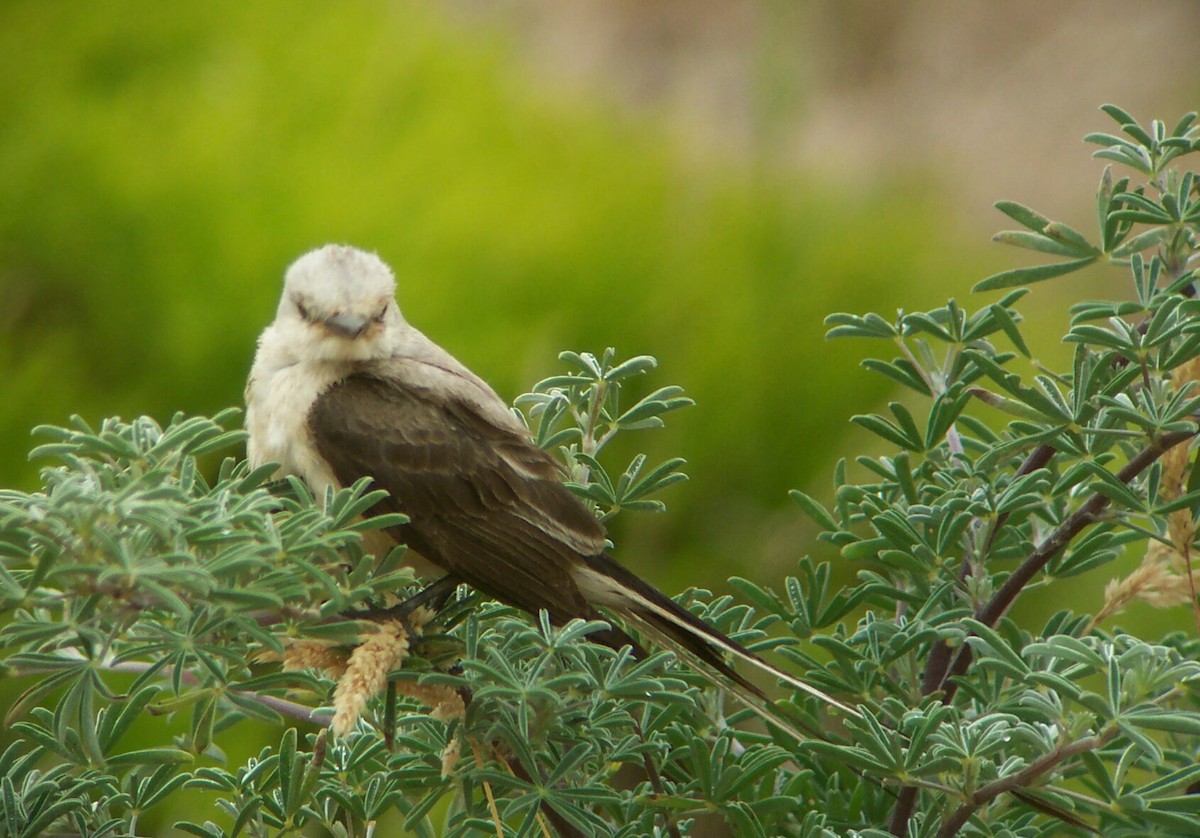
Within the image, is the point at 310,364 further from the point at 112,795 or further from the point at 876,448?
the point at 876,448

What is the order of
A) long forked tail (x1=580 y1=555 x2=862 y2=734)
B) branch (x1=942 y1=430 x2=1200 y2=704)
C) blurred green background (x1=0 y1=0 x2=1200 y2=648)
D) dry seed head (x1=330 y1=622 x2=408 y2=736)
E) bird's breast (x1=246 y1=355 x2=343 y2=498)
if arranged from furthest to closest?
blurred green background (x1=0 y1=0 x2=1200 y2=648), bird's breast (x1=246 y1=355 x2=343 y2=498), long forked tail (x1=580 y1=555 x2=862 y2=734), branch (x1=942 y1=430 x2=1200 y2=704), dry seed head (x1=330 y1=622 x2=408 y2=736)

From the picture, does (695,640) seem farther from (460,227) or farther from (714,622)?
(460,227)

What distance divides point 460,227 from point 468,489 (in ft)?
7.35

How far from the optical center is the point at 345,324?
62.4 inches

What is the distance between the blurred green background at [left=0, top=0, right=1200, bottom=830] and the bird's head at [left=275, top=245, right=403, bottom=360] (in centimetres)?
140

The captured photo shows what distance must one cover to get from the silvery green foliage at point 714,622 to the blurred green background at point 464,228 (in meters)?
1.83

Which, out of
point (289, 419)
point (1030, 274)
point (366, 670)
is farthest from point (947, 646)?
point (289, 419)

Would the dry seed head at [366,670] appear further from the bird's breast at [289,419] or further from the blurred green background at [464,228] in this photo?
the blurred green background at [464,228]

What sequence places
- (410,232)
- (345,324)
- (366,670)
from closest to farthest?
1. (366,670)
2. (345,324)
3. (410,232)

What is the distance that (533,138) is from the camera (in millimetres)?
4094

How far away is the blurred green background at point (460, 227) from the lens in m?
3.29

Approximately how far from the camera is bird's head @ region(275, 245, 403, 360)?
5.24 ft

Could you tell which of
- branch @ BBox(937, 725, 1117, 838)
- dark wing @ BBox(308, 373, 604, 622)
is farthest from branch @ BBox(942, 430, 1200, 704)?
dark wing @ BBox(308, 373, 604, 622)

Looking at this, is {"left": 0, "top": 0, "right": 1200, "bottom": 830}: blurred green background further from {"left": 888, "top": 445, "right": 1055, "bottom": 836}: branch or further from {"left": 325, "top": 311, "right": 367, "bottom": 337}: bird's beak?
{"left": 888, "top": 445, "right": 1055, "bottom": 836}: branch
